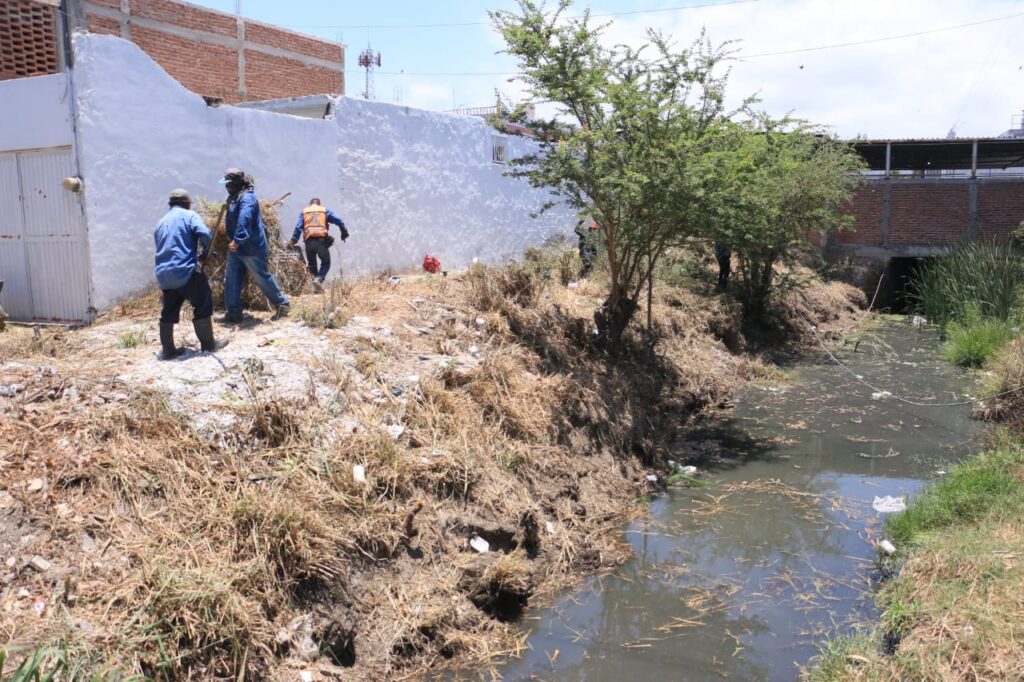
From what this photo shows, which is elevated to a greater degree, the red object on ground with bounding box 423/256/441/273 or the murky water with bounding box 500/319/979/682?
the red object on ground with bounding box 423/256/441/273

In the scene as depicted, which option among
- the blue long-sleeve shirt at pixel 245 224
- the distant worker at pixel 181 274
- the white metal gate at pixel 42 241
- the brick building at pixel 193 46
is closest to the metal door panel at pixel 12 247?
the white metal gate at pixel 42 241

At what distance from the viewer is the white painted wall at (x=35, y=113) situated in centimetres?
901

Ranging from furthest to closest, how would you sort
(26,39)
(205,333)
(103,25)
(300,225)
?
1. (103,25)
2. (26,39)
3. (300,225)
4. (205,333)

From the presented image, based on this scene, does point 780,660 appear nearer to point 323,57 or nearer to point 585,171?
point 585,171

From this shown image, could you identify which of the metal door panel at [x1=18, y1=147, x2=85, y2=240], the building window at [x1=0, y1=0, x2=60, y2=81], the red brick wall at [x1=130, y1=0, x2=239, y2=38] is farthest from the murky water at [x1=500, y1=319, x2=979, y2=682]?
the red brick wall at [x1=130, y1=0, x2=239, y2=38]

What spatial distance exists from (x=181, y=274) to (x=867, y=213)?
19.9 m

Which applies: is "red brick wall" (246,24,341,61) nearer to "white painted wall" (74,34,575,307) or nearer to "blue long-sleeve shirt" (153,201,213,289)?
"white painted wall" (74,34,575,307)

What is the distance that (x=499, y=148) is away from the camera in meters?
16.8

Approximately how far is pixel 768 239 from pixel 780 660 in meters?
9.30

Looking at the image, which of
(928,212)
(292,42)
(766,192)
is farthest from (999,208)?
(292,42)

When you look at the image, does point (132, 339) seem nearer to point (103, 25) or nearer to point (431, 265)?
point (431, 265)

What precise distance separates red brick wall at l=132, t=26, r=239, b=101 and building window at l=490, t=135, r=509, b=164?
24.2 ft

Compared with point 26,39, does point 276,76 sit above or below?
above

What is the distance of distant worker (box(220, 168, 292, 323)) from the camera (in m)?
7.96
